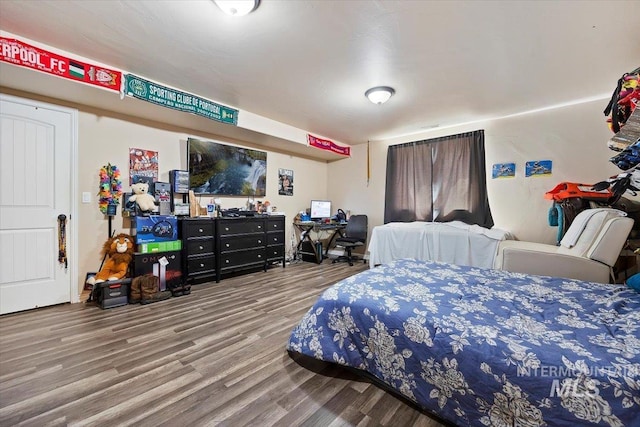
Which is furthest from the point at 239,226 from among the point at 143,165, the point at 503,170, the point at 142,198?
the point at 503,170

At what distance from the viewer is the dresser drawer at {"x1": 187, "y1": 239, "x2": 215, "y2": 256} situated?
3.53 m

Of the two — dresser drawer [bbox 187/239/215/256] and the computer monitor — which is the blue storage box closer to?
dresser drawer [bbox 187/239/215/256]

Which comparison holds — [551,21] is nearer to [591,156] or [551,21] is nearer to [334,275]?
[591,156]

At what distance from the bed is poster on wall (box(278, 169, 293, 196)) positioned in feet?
11.7

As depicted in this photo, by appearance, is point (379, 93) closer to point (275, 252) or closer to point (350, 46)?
point (350, 46)

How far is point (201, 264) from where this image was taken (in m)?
3.62

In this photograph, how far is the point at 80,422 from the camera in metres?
1.33

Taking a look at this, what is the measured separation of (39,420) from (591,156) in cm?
572

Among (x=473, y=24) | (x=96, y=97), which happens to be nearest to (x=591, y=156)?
(x=473, y=24)

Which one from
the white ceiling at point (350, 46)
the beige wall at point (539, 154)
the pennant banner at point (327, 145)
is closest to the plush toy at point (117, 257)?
the white ceiling at point (350, 46)

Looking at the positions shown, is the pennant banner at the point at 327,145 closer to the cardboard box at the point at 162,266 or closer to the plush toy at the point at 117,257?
the cardboard box at the point at 162,266

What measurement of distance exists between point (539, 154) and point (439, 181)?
1.39m

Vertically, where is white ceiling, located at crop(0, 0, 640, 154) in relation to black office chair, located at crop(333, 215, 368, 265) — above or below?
above

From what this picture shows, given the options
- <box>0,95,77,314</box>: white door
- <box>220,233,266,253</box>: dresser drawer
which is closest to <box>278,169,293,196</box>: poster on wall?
<box>220,233,266,253</box>: dresser drawer
